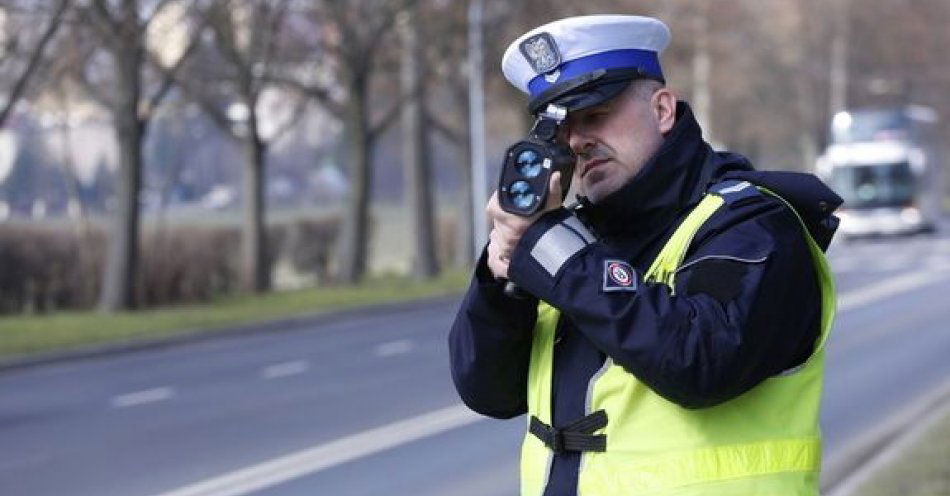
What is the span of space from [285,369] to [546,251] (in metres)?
15.1

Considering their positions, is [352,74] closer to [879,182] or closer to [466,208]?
[466,208]

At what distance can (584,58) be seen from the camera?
2822 mm

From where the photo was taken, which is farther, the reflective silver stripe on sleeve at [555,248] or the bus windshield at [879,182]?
Result: the bus windshield at [879,182]

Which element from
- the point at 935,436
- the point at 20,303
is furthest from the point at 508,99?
the point at 935,436

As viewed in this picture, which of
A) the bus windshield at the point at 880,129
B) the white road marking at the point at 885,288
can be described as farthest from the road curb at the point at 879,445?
the bus windshield at the point at 880,129

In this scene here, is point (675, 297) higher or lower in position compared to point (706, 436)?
higher

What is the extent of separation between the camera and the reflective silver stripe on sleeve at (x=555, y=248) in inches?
105

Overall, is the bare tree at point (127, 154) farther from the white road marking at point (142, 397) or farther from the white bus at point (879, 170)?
the white bus at point (879, 170)

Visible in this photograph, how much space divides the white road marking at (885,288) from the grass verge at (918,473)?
14.4m

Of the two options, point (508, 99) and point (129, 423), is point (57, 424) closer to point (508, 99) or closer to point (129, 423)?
point (129, 423)

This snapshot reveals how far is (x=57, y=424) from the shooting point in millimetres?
13594

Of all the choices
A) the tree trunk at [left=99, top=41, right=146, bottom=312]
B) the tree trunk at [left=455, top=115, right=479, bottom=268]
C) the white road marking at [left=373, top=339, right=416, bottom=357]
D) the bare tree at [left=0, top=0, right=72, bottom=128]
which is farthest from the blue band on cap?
the tree trunk at [left=455, top=115, right=479, bottom=268]

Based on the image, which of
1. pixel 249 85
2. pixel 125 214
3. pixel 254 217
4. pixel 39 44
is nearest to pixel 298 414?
pixel 39 44

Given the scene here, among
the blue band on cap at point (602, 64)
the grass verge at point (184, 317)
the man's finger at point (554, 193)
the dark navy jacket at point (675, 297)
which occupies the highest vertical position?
the blue band on cap at point (602, 64)
